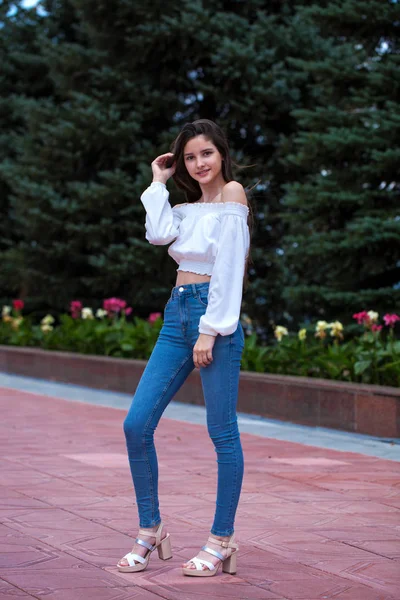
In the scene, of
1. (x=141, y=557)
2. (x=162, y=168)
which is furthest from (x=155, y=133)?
(x=141, y=557)

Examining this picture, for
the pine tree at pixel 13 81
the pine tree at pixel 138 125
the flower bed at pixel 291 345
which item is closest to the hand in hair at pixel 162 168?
the flower bed at pixel 291 345

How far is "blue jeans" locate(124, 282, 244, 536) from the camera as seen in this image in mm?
3766

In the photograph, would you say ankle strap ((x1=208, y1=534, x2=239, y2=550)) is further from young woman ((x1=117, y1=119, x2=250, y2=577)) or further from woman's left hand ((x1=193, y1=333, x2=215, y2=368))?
woman's left hand ((x1=193, y1=333, x2=215, y2=368))

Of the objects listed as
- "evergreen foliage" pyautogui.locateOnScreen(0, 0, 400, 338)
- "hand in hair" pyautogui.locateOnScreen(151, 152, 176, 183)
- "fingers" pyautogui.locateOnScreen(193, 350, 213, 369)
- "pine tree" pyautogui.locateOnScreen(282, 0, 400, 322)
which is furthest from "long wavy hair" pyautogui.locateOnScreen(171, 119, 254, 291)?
"evergreen foliage" pyautogui.locateOnScreen(0, 0, 400, 338)

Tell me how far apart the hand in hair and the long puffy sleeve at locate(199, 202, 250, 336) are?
393 mm

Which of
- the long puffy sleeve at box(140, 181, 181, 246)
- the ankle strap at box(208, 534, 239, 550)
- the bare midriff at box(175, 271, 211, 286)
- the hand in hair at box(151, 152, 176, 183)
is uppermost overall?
the hand in hair at box(151, 152, 176, 183)

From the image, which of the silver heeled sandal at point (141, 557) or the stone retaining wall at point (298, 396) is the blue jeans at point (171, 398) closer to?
the silver heeled sandal at point (141, 557)

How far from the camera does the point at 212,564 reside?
379 cm

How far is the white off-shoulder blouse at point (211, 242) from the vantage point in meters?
3.71

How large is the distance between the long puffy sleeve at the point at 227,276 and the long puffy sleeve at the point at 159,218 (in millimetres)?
225

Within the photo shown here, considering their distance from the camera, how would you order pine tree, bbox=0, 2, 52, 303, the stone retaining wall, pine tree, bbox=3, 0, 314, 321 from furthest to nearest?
pine tree, bbox=0, 2, 52, 303
pine tree, bbox=3, 0, 314, 321
the stone retaining wall

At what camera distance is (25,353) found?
1352 centimetres

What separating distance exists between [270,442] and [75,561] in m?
3.93

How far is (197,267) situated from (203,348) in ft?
1.24
